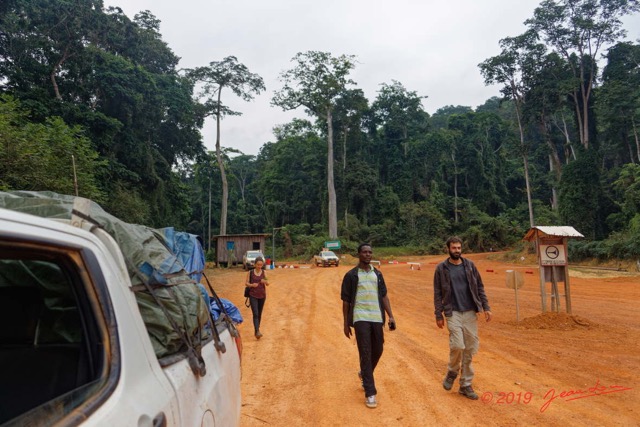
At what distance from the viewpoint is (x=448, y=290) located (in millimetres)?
4832

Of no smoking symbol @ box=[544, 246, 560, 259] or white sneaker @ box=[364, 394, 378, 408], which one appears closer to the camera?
white sneaker @ box=[364, 394, 378, 408]

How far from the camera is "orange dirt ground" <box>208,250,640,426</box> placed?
4.21 meters

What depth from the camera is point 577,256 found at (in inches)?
1035

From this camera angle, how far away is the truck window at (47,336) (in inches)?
50.0

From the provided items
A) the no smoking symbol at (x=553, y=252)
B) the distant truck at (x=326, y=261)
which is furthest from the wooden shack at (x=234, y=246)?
the no smoking symbol at (x=553, y=252)

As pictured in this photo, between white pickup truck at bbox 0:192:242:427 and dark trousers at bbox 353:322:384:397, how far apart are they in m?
2.38

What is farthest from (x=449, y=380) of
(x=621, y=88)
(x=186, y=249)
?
(x=621, y=88)

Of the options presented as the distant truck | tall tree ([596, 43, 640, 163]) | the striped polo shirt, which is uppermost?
tall tree ([596, 43, 640, 163])

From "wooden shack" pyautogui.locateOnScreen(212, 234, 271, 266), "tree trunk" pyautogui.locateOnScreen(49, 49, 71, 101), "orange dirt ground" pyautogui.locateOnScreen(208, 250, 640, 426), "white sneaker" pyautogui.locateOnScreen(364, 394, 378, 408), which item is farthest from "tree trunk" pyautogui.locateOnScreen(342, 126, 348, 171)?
"white sneaker" pyautogui.locateOnScreen(364, 394, 378, 408)

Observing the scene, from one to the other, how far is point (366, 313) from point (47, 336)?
3.24m

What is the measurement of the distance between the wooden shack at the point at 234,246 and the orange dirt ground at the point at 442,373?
20881mm

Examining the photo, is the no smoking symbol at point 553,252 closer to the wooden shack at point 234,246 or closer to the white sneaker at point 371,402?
the white sneaker at point 371,402

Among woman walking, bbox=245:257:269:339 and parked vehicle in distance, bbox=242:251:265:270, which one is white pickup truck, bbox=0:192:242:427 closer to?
woman walking, bbox=245:257:269:339

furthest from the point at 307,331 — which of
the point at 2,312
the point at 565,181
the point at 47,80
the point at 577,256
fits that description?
the point at 565,181
